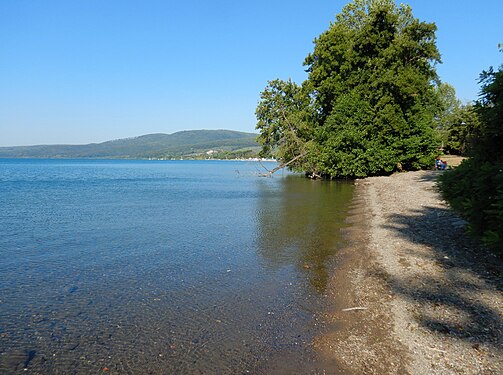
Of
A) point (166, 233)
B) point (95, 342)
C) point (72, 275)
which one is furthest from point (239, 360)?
point (166, 233)

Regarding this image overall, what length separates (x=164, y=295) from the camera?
31.9ft

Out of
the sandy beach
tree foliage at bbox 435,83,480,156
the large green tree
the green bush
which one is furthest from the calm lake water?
the large green tree

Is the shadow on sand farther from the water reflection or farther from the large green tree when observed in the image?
the large green tree

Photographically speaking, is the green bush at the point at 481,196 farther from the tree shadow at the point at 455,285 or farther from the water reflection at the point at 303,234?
the water reflection at the point at 303,234

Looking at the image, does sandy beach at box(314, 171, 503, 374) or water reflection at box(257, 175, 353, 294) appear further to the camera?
water reflection at box(257, 175, 353, 294)

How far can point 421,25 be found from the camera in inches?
1708

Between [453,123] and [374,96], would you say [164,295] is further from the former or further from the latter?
[453,123]

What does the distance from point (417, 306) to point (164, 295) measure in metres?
6.43

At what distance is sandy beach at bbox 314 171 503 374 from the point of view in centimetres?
613

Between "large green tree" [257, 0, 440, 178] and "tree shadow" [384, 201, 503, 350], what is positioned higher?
"large green tree" [257, 0, 440, 178]

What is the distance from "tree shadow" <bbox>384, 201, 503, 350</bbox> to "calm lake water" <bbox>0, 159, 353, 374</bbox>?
7.72 ft

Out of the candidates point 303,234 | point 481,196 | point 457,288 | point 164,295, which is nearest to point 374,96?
point 303,234

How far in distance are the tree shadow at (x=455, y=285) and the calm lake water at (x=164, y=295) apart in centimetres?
235

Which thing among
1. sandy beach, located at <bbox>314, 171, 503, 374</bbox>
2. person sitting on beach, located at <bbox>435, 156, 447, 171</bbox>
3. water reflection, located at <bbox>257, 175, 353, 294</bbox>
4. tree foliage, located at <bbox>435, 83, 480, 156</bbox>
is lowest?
water reflection, located at <bbox>257, 175, 353, 294</bbox>
